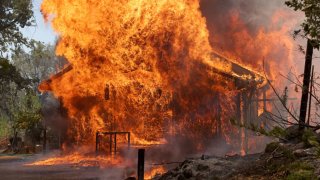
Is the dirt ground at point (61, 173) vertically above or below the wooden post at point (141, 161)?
below

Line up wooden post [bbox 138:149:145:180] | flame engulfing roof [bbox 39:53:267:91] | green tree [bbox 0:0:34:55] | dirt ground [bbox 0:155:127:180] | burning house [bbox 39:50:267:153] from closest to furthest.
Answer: wooden post [bbox 138:149:145:180] → dirt ground [bbox 0:155:127:180] → flame engulfing roof [bbox 39:53:267:91] → burning house [bbox 39:50:267:153] → green tree [bbox 0:0:34:55]

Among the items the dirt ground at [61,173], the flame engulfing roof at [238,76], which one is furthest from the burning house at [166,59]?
the dirt ground at [61,173]

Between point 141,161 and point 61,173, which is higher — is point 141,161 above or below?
above

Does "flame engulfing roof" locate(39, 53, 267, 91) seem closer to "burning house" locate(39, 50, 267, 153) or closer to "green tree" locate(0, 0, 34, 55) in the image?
"burning house" locate(39, 50, 267, 153)

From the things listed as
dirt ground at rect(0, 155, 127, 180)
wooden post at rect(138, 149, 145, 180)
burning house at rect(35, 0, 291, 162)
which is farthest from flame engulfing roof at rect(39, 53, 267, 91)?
wooden post at rect(138, 149, 145, 180)

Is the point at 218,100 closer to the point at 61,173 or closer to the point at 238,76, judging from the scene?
the point at 238,76

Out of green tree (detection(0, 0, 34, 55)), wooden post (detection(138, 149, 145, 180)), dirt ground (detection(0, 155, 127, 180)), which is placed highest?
green tree (detection(0, 0, 34, 55))

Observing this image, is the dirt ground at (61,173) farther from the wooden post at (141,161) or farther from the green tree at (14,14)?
the green tree at (14,14)

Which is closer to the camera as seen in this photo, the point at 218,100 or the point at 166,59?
the point at 166,59

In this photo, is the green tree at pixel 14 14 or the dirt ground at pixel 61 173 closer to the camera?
the dirt ground at pixel 61 173

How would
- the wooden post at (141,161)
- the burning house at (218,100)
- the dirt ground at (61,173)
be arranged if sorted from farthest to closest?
the burning house at (218,100), the dirt ground at (61,173), the wooden post at (141,161)

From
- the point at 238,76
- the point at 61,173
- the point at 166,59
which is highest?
the point at 166,59

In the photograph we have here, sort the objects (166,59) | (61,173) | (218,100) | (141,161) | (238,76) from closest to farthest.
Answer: (141,161)
(61,173)
(238,76)
(166,59)
(218,100)

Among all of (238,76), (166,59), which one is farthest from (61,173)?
(238,76)
